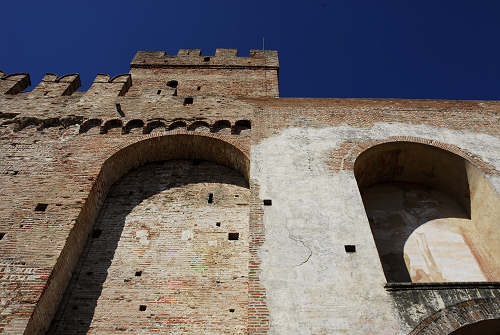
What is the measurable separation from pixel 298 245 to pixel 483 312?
9.16 ft

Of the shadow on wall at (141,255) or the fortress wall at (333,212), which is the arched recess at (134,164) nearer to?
the shadow on wall at (141,255)

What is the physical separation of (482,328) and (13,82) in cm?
1356

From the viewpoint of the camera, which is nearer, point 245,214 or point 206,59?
point 245,214

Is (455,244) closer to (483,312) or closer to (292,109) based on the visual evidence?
(483,312)

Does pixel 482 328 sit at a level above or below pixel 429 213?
below

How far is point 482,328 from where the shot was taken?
562cm

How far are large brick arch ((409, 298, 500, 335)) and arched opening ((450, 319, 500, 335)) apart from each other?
0.26 ft

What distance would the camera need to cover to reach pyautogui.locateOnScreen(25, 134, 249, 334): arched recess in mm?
6730

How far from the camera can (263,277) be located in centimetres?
601

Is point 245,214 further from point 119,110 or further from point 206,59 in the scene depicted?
point 206,59

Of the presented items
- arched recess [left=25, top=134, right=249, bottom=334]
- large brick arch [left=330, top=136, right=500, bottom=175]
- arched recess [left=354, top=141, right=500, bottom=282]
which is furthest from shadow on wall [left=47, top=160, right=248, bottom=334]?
arched recess [left=354, top=141, right=500, bottom=282]

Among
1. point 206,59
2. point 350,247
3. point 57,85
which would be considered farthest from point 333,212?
point 206,59

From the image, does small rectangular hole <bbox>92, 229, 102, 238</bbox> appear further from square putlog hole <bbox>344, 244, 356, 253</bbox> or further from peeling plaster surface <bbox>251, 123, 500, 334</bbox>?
square putlog hole <bbox>344, 244, 356, 253</bbox>

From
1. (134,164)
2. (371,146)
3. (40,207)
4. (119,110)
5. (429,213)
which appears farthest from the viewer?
(119,110)
